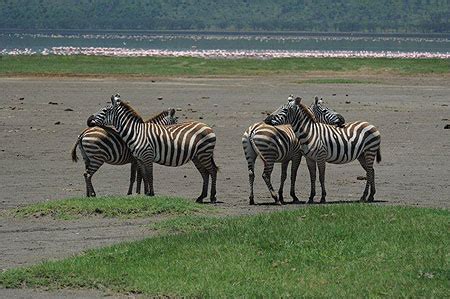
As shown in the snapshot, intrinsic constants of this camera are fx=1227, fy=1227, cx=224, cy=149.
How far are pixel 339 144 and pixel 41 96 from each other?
20.3 metres

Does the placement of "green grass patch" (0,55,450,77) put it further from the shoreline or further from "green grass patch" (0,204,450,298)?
"green grass patch" (0,204,450,298)

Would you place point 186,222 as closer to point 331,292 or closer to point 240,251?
point 240,251

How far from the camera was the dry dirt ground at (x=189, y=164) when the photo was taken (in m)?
15.8

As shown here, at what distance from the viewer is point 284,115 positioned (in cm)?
1938

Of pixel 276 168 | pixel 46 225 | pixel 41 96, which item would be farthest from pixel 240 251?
pixel 41 96

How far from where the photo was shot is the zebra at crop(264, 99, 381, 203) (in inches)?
760

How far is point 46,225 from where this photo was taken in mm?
15969

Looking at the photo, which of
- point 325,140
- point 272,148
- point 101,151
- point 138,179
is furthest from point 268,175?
point 101,151

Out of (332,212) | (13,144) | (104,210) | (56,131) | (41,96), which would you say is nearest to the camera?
(332,212)

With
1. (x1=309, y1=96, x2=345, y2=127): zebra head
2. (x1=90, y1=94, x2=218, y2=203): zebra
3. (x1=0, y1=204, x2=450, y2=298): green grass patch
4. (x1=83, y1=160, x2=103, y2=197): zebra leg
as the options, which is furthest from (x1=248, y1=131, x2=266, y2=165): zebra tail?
(x1=0, y1=204, x2=450, y2=298): green grass patch

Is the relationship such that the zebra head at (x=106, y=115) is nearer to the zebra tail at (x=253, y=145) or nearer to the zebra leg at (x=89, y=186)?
the zebra leg at (x=89, y=186)

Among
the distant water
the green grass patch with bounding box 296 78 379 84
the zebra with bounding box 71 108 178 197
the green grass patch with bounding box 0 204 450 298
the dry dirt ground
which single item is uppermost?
the zebra with bounding box 71 108 178 197

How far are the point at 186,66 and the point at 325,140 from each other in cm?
3856

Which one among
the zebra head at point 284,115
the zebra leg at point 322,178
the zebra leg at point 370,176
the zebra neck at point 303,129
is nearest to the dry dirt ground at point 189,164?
the zebra leg at point 370,176
